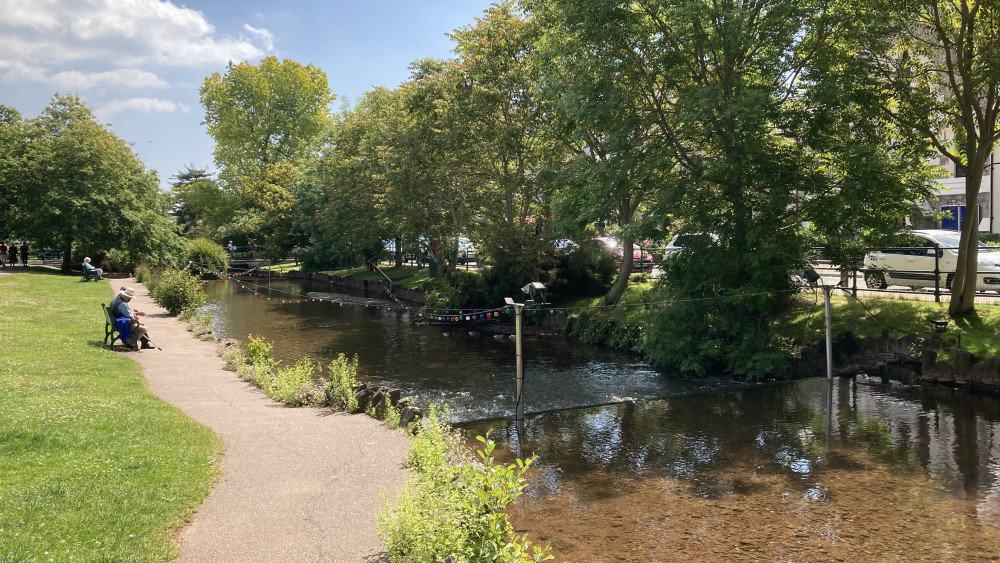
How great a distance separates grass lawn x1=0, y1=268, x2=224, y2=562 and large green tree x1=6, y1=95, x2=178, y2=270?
86.7ft

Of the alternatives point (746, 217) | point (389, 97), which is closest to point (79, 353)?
point (746, 217)

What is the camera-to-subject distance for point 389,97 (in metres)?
35.2

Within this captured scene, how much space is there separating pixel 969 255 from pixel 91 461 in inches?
720

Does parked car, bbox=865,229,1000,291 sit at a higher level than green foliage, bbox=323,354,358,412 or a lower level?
higher

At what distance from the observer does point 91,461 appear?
302 inches

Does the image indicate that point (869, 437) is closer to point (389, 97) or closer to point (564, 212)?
point (564, 212)

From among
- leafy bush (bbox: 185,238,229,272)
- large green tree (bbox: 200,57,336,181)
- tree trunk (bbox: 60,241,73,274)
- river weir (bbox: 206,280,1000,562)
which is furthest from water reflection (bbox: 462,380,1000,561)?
large green tree (bbox: 200,57,336,181)

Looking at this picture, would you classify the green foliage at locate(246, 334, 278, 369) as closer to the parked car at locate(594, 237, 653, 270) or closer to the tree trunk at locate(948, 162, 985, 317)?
the parked car at locate(594, 237, 653, 270)

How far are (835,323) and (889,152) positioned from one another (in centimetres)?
474

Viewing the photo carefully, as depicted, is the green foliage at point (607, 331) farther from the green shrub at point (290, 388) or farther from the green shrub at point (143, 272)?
the green shrub at point (143, 272)

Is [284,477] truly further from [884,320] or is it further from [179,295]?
[179,295]

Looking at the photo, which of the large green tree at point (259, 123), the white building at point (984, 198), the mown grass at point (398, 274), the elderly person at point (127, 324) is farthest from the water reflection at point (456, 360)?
the large green tree at point (259, 123)

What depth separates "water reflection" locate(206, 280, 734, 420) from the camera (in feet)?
50.3

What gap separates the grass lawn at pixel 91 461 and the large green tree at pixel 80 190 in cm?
2642
